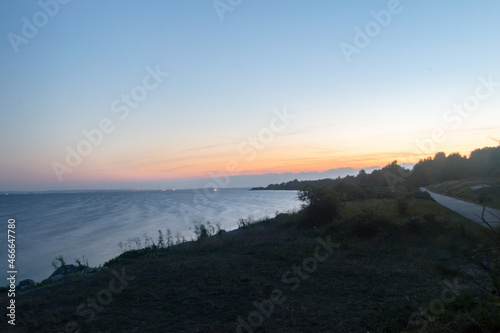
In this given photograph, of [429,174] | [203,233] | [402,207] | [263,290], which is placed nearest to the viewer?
[263,290]

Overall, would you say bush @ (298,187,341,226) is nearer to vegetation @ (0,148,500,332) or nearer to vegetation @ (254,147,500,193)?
vegetation @ (0,148,500,332)

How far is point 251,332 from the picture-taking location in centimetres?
512

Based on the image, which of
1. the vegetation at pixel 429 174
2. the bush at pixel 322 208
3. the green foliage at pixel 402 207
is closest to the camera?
the green foliage at pixel 402 207

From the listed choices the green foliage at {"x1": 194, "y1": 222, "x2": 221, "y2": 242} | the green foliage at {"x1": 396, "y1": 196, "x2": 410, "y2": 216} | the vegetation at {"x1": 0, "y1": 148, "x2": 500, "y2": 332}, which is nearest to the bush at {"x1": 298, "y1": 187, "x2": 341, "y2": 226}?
the vegetation at {"x1": 0, "y1": 148, "x2": 500, "y2": 332}

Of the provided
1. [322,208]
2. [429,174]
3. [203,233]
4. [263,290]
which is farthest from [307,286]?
[429,174]

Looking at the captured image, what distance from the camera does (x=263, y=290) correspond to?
23.1ft

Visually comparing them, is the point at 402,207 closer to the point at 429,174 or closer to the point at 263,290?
the point at 263,290

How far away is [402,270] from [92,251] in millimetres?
18093

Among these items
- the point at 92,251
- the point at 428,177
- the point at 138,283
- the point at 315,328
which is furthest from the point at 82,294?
the point at 428,177

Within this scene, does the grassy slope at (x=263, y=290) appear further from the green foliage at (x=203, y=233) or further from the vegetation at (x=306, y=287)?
the green foliage at (x=203, y=233)

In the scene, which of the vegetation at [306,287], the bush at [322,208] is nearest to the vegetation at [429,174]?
the bush at [322,208]

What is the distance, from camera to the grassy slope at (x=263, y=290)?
5.43m

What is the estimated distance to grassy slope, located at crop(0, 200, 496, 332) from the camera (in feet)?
17.8

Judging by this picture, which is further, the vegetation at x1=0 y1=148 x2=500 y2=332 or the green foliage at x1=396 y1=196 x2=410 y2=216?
the green foliage at x1=396 y1=196 x2=410 y2=216
